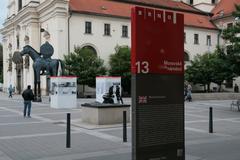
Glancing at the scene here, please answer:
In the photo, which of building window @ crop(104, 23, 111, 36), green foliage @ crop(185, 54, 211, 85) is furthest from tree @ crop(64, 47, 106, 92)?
green foliage @ crop(185, 54, 211, 85)

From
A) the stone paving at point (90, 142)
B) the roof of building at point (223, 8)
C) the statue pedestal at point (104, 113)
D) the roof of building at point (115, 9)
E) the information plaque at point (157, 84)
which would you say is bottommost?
the stone paving at point (90, 142)

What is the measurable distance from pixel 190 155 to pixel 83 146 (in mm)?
3269

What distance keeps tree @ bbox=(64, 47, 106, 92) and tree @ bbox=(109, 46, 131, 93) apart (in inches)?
→ 112

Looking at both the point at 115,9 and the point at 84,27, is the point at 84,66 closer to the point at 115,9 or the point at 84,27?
the point at 84,27

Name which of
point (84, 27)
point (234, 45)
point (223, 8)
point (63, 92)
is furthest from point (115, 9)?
point (234, 45)

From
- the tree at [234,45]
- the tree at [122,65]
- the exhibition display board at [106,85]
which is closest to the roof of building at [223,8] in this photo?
the tree at [122,65]

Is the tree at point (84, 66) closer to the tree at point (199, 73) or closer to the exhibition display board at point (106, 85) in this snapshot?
the tree at point (199, 73)

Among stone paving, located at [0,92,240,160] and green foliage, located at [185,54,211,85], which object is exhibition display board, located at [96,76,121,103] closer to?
stone paving, located at [0,92,240,160]

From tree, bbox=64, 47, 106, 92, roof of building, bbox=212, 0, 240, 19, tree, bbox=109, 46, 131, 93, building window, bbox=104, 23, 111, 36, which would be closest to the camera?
tree, bbox=64, 47, 106, 92

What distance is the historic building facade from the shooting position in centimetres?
5572

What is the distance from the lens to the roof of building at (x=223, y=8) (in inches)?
2726

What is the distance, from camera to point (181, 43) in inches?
245

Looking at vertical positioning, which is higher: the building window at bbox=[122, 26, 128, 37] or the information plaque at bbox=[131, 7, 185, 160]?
the building window at bbox=[122, 26, 128, 37]

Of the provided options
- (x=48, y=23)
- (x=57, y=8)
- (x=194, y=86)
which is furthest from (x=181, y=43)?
(x=194, y=86)
